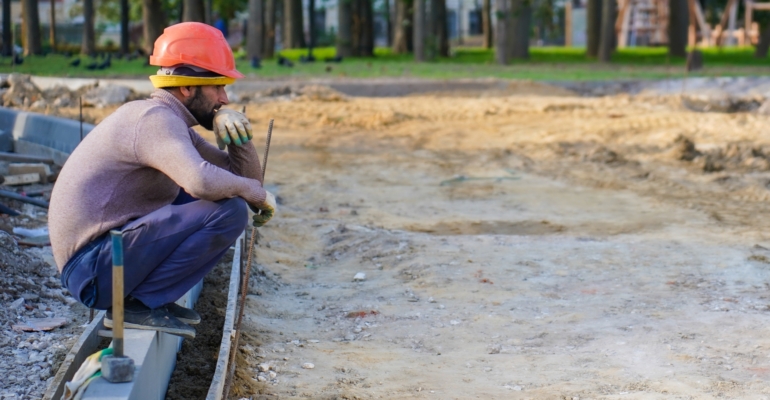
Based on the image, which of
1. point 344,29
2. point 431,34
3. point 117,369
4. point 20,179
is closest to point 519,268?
point 117,369

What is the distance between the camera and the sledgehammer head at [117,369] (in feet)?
10.7

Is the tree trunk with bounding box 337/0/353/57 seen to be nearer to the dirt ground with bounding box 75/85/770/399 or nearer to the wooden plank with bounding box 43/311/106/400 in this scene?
the dirt ground with bounding box 75/85/770/399

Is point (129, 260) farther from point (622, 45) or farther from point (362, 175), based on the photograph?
point (622, 45)

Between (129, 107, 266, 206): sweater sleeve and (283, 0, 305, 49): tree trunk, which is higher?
(283, 0, 305, 49): tree trunk

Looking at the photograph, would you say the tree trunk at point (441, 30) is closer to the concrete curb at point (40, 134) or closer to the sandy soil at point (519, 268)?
the sandy soil at point (519, 268)

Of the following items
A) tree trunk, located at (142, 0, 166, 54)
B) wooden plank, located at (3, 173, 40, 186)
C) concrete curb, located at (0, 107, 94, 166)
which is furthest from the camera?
tree trunk, located at (142, 0, 166, 54)

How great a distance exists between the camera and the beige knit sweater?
365 cm

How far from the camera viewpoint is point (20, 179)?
25.3 ft

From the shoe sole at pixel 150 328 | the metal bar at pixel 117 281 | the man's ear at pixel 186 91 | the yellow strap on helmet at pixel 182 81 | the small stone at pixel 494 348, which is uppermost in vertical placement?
the yellow strap on helmet at pixel 182 81

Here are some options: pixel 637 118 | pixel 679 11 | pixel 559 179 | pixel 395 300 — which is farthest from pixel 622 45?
pixel 395 300

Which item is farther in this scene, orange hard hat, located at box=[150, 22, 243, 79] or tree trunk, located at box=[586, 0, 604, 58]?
tree trunk, located at box=[586, 0, 604, 58]

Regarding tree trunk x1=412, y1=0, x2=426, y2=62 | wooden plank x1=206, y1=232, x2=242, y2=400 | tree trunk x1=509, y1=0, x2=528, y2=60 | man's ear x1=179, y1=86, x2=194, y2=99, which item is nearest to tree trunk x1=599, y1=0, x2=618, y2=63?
tree trunk x1=509, y1=0, x2=528, y2=60

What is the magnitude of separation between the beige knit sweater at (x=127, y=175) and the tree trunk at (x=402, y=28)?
26637 millimetres

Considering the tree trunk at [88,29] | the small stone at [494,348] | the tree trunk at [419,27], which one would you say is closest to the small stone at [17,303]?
the small stone at [494,348]
